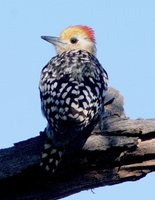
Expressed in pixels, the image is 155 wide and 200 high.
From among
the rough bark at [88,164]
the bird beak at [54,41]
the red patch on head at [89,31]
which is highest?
the red patch on head at [89,31]

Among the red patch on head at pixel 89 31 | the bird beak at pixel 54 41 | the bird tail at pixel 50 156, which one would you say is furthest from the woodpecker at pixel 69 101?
the red patch on head at pixel 89 31

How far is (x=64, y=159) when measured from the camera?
13.0 feet

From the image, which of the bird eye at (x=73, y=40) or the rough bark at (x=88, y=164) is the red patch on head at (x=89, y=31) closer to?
the bird eye at (x=73, y=40)

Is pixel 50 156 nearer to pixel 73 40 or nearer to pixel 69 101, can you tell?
pixel 69 101

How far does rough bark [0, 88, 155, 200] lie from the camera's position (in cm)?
381

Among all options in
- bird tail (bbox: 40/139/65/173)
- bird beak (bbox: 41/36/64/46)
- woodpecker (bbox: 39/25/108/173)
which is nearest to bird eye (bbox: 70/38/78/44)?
bird beak (bbox: 41/36/64/46)

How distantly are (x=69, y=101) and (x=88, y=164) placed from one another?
19.3 inches

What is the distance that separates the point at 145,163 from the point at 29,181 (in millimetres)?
875

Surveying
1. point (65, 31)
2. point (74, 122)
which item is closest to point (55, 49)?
point (65, 31)

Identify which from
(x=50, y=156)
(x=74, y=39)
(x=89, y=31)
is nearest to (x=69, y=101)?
(x=50, y=156)

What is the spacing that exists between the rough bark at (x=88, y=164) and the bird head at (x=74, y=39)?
7.76 feet

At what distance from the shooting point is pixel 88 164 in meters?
3.86

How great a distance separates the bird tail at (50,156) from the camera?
12.7 feet

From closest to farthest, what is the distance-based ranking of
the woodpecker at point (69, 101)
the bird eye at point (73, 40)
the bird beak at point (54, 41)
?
1. the woodpecker at point (69, 101)
2. the bird beak at point (54, 41)
3. the bird eye at point (73, 40)
